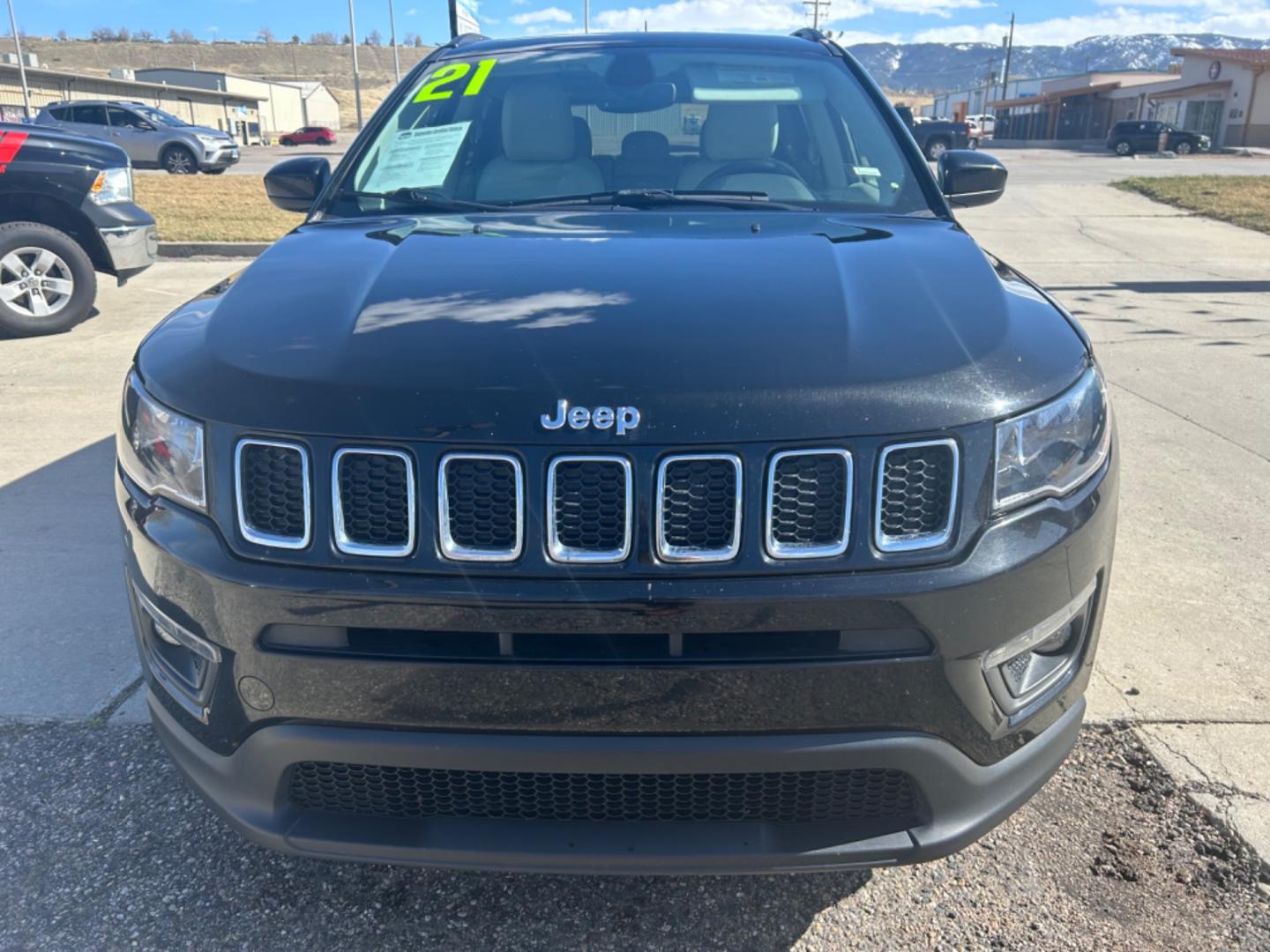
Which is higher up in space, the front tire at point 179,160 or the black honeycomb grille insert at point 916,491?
the black honeycomb grille insert at point 916,491

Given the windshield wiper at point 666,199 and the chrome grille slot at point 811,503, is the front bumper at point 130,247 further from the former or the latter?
the chrome grille slot at point 811,503

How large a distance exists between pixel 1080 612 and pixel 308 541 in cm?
135

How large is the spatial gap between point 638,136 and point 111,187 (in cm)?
562

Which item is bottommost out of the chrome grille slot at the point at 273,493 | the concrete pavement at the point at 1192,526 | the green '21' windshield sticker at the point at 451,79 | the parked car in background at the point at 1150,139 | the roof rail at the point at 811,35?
the parked car in background at the point at 1150,139

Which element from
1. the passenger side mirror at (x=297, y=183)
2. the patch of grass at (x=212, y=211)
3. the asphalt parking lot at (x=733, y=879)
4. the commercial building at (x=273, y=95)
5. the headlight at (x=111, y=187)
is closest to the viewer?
the asphalt parking lot at (x=733, y=879)

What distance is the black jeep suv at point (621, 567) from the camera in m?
1.63

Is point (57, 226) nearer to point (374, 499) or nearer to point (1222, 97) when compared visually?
point (374, 499)

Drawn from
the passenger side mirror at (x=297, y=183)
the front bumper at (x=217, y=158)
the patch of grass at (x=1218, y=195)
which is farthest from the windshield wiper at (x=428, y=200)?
the front bumper at (x=217, y=158)

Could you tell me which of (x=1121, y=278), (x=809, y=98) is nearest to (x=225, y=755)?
(x=809, y=98)

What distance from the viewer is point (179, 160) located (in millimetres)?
26500

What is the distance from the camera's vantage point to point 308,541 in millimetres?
1671

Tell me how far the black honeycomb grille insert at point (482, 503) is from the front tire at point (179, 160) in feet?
92.9

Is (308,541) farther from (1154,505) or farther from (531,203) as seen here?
(1154,505)

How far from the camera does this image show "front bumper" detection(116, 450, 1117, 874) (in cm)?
162
